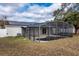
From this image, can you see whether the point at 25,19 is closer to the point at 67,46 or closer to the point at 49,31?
the point at 49,31

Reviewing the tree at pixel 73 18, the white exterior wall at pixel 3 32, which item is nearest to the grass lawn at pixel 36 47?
the white exterior wall at pixel 3 32

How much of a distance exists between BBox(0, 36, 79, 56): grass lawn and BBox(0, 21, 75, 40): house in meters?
0.07

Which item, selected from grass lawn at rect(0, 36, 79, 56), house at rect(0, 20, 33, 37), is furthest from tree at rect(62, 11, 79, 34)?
house at rect(0, 20, 33, 37)

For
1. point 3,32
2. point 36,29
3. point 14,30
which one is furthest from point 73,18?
point 3,32

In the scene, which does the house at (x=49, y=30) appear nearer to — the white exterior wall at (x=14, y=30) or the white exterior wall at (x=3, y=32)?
the white exterior wall at (x=14, y=30)

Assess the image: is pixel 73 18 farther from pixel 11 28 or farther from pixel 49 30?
pixel 11 28

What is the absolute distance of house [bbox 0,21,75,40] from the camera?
133 inches

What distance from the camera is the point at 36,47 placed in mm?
3385

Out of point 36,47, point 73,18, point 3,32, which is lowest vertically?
point 36,47

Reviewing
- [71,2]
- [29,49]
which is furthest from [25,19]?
[71,2]

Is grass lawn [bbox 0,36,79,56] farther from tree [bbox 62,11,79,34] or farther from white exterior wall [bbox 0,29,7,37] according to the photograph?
tree [bbox 62,11,79,34]

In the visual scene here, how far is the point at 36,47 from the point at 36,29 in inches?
8.0

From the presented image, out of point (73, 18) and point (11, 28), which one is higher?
point (73, 18)

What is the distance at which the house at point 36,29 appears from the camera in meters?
3.38
